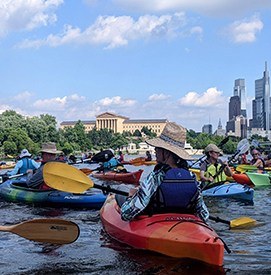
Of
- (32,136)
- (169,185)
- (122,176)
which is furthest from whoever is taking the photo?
(32,136)

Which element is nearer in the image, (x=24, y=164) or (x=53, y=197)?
(x=53, y=197)

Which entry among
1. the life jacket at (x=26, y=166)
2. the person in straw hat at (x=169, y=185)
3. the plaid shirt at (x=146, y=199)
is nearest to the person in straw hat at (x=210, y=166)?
the plaid shirt at (x=146, y=199)

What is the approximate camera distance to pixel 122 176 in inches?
727

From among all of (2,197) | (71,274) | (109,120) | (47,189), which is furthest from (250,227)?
(109,120)

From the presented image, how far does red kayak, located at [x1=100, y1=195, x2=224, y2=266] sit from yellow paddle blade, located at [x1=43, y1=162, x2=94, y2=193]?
165cm

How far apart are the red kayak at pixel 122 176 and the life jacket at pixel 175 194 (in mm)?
12482

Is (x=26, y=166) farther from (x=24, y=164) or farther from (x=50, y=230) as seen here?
(x=50, y=230)

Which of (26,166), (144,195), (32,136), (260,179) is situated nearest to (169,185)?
(144,195)

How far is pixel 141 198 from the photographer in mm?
5383

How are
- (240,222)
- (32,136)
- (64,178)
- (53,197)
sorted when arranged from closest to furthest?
(64,178)
(240,222)
(53,197)
(32,136)

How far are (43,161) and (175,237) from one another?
239 inches

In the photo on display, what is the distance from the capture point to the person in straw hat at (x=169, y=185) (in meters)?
5.15

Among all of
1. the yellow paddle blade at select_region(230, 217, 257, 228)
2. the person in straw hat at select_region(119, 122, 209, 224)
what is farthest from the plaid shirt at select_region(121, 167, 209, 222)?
the yellow paddle blade at select_region(230, 217, 257, 228)

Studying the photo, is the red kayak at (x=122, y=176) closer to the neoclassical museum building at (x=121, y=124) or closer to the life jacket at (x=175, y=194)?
the life jacket at (x=175, y=194)
